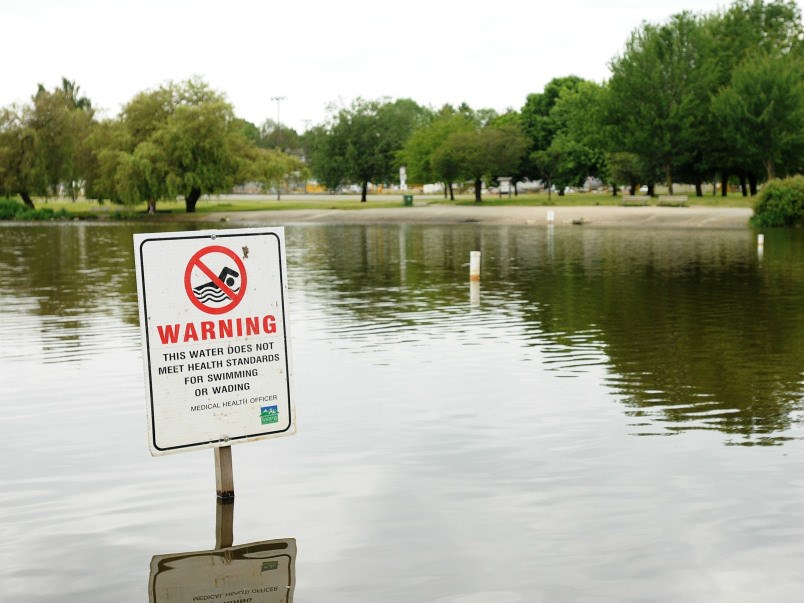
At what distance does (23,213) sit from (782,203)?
57.8 meters

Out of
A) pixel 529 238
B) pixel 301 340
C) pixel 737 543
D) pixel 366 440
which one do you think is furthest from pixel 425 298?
pixel 529 238

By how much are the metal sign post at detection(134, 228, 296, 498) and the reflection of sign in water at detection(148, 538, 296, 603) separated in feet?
2.91

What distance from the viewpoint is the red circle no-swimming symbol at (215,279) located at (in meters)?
7.08

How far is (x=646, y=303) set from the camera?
21.4m

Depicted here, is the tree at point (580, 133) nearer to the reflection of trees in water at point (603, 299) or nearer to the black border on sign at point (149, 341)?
the reflection of trees in water at point (603, 299)

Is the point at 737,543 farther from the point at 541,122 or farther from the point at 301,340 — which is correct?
the point at 541,122

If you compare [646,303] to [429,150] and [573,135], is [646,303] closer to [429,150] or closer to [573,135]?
[429,150]

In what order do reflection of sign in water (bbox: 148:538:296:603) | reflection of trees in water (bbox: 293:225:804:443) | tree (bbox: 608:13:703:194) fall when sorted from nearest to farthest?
reflection of sign in water (bbox: 148:538:296:603) < reflection of trees in water (bbox: 293:225:804:443) < tree (bbox: 608:13:703:194)

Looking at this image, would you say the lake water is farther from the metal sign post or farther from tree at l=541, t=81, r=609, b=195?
tree at l=541, t=81, r=609, b=195

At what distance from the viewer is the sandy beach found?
6241cm

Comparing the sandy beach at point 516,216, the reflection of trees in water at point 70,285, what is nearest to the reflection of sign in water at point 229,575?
the reflection of trees in water at point 70,285

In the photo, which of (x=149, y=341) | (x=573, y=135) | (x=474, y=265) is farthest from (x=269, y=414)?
(x=573, y=135)

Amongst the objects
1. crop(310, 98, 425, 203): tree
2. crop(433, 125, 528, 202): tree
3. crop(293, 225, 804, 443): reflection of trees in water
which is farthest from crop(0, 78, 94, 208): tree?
crop(293, 225, 804, 443): reflection of trees in water

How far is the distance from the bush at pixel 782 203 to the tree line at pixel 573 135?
22.3 metres
